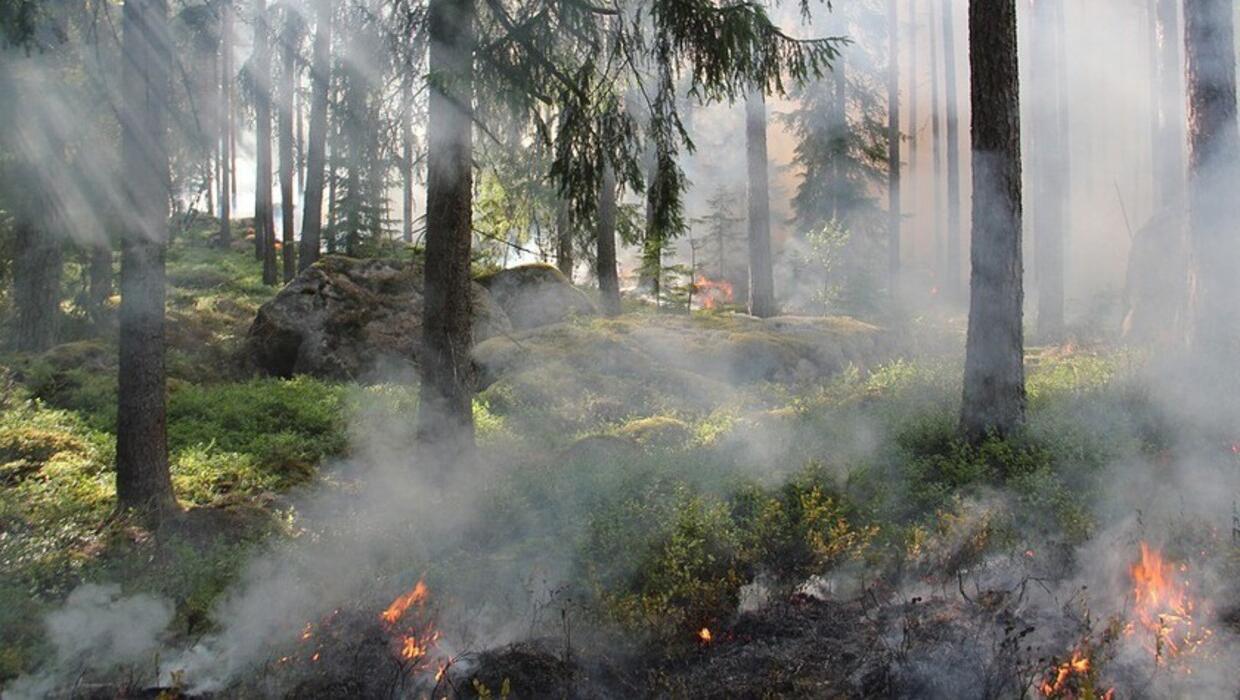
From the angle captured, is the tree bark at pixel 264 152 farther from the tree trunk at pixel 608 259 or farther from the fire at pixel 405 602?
the fire at pixel 405 602

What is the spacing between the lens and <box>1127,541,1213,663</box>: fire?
179 inches

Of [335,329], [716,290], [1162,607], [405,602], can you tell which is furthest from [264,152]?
[1162,607]

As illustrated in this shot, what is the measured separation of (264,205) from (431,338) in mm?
19802

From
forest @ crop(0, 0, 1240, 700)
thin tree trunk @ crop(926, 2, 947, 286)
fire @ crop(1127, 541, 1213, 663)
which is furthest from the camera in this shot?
thin tree trunk @ crop(926, 2, 947, 286)

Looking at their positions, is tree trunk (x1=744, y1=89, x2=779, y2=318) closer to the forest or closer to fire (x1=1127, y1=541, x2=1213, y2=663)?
the forest

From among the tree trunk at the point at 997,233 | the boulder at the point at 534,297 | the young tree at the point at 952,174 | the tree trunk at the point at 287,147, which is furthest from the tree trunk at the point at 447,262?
the young tree at the point at 952,174

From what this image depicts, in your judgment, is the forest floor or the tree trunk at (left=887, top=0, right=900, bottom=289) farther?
the tree trunk at (left=887, top=0, right=900, bottom=289)

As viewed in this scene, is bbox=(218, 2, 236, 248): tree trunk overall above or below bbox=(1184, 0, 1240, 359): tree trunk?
above

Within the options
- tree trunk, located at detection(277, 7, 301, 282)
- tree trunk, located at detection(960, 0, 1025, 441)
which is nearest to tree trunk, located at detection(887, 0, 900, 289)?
tree trunk, located at detection(960, 0, 1025, 441)

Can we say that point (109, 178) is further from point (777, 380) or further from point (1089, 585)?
point (1089, 585)

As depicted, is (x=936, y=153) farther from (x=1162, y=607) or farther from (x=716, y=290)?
(x=1162, y=607)

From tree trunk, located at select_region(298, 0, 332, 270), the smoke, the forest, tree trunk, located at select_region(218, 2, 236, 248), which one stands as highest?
tree trunk, located at select_region(218, 2, 236, 248)

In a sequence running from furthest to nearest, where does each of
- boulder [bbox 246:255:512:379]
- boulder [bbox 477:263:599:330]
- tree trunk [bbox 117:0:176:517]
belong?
boulder [bbox 477:263:599:330], boulder [bbox 246:255:512:379], tree trunk [bbox 117:0:176:517]

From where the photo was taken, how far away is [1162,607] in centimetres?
491
